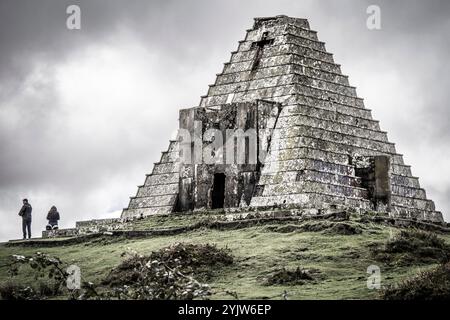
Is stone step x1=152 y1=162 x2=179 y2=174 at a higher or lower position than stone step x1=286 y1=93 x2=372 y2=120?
lower

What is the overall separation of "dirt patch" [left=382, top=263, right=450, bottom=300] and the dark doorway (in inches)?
708

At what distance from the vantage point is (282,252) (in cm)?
4272

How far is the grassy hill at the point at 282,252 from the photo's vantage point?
38219mm

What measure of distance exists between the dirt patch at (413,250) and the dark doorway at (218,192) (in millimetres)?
11129

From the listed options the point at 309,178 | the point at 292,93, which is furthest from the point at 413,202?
the point at 292,93

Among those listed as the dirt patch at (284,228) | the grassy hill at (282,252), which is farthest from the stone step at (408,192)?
the dirt patch at (284,228)

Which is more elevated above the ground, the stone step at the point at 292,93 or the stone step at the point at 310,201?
the stone step at the point at 292,93

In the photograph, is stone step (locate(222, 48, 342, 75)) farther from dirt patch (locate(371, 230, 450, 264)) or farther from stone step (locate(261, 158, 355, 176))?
dirt patch (locate(371, 230, 450, 264))

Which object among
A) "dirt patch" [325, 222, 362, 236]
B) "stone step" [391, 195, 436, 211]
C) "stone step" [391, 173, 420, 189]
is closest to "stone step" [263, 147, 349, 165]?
"stone step" [391, 195, 436, 211]

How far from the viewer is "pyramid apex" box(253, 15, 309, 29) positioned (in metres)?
58.5

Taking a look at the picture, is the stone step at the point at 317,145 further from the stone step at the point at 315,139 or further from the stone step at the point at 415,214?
the stone step at the point at 415,214

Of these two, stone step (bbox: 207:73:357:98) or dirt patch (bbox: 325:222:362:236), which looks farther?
stone step (bbox: 207:73:357:98)
